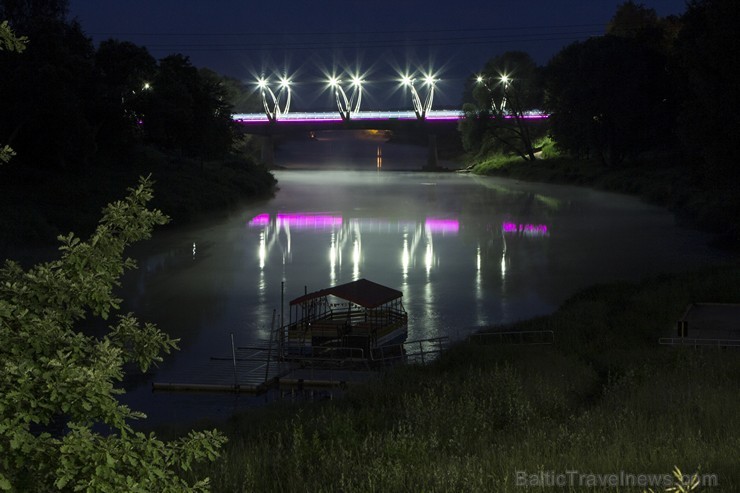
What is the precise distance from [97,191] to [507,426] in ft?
183

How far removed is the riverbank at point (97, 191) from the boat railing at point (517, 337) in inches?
759

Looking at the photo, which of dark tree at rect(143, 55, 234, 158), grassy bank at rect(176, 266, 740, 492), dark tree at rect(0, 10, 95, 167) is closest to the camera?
grassy bank at rect(176, 266, 740, 492)

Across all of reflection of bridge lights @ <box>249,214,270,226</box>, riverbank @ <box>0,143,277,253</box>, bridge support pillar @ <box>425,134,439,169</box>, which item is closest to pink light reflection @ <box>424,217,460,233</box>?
reflection of bridge lights @ <box>249,214,270,226</box>

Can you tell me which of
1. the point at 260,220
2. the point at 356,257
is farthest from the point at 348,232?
the point at 356,257

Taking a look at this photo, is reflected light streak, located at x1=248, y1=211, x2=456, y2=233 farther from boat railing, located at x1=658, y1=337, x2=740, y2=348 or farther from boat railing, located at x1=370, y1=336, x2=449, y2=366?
boat railing, located at x1=658, y1=337, x2=740, y2=348

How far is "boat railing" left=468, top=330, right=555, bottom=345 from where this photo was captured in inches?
1038

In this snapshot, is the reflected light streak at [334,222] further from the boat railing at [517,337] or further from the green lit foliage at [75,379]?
the green lit foliage at [75,379]

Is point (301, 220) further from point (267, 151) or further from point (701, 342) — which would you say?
point (267, 151)

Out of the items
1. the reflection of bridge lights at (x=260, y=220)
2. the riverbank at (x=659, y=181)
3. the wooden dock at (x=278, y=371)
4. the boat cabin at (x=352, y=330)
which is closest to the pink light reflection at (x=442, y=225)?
the reflection of bridge lights at (x=260, y=220)

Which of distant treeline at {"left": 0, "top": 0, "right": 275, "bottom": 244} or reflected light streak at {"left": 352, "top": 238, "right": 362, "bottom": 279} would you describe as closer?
reflected light streak at {"left": 352, "top": 238, "right": 362, "bottom": 279}

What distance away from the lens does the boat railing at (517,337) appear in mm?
26359

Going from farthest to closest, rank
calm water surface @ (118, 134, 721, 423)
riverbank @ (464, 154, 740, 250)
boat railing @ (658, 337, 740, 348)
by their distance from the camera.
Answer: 1. riverbank @ (464, 154, 740, 250)
2. calm water surface @ (118, 134, 721, 423)
3. boat railing @ (658, 337, 740, 348)

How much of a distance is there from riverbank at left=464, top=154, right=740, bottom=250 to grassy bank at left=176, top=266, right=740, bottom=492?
3092 cm

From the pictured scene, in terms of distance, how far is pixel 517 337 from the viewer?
2791 cm
